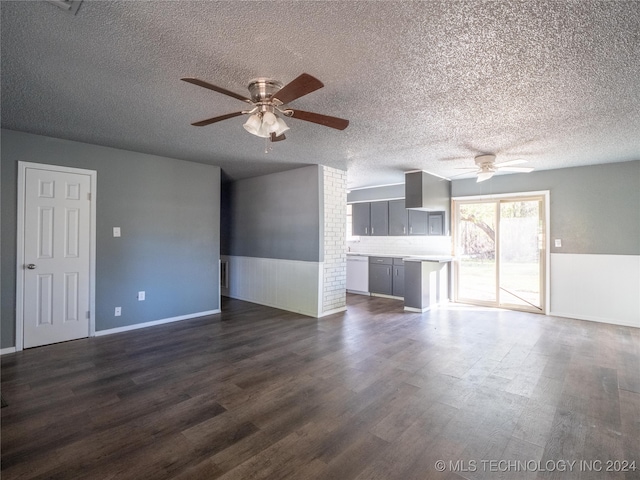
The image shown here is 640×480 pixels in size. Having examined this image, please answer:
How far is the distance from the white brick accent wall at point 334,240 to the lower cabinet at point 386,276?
4.96 feet

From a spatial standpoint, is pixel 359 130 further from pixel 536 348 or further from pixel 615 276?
pixel 615 276

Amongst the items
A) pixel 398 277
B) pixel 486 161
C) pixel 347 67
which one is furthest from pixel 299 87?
pixel 398 277

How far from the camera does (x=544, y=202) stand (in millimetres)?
5301

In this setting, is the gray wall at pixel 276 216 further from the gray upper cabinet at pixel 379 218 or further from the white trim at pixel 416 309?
the gray upper cabinet at pixel 379 218

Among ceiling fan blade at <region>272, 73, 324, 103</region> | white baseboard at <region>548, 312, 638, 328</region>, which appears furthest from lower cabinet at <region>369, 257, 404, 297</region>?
ceiling fan blade at <region>272, 73, 324, 103</region>

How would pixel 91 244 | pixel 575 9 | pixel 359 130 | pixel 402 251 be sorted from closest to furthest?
1. pixel 575 9
2. pixel 359 130
3. pixel 91 244
4. pixel 402 251

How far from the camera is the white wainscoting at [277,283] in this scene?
5.14m

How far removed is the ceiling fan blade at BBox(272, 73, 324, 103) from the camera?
167 centimetres

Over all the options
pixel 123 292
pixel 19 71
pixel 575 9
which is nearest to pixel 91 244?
pixel 123 292

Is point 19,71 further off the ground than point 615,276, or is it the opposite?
point 19,71

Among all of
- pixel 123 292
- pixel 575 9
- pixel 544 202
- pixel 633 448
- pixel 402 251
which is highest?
pixel 575 9

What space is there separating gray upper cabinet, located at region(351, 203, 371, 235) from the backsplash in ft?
0.68

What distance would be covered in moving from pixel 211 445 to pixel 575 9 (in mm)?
3137

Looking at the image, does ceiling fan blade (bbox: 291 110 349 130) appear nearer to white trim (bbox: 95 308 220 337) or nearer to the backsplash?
white trim (bbox: 95 308 220 337)
